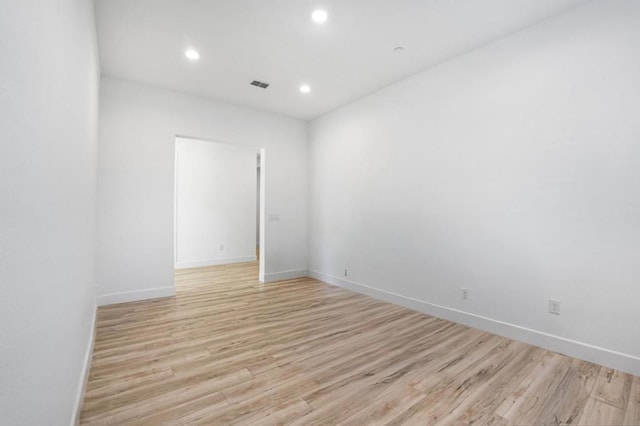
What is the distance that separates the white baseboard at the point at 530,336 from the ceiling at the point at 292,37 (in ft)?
9.56

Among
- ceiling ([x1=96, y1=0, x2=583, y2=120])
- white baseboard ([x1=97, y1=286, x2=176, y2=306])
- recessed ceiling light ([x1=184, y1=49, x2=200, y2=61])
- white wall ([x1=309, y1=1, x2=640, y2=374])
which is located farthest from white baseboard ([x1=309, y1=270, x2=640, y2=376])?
recessed ceiling light ([x1=184, y1=49, x2=200, y2=61])

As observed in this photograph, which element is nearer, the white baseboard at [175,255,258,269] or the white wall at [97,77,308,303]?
the white wall at [97,77,308,303]

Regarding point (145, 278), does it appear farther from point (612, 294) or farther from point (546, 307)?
point (612, 294)

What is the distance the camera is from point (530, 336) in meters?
2.66

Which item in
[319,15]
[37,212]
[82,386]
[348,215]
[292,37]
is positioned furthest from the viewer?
[348,215]

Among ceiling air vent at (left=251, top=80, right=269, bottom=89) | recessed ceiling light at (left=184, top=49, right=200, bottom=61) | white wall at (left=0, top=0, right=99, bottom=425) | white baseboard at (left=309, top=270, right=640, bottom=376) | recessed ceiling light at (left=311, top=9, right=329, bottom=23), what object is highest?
ceiling air vent at (left=251, top=80, right=269, bottom=89)

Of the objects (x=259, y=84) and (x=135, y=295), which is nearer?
(x=135, y=295)

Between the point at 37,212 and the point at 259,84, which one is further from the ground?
the point at 259,84

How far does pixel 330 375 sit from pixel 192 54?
3.57 meters

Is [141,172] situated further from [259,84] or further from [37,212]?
[37,212]

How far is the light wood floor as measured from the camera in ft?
5.66

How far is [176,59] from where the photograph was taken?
3.34 m

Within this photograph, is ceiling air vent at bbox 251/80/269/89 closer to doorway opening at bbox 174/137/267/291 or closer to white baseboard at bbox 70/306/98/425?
doorway opening at bbox 174/137/267/291

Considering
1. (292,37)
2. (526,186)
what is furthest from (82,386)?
(526,186)
